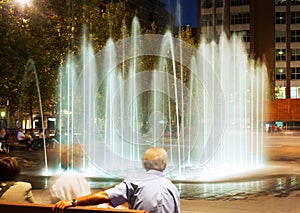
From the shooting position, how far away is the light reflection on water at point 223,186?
34.6 feet

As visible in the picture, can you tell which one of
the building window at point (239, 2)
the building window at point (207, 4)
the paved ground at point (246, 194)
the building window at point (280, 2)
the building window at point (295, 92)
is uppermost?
the building window at point (207, 4)

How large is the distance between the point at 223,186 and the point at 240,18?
224 feet

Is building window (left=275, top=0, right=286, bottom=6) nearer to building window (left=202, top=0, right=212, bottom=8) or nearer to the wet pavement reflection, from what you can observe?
building window (left=202, top=0, right=212, bottom=8)

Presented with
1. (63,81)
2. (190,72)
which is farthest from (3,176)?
(190,72)

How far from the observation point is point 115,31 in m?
30.9

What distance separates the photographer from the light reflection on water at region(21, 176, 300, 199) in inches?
416

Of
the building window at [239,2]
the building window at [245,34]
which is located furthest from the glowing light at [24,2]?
the building window at [239,2]

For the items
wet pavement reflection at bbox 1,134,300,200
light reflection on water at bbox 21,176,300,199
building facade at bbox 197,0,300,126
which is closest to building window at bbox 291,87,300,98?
building facade at bbox 197,0,300,126

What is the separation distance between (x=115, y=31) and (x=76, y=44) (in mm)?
5499

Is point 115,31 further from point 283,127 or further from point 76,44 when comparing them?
point 283,127

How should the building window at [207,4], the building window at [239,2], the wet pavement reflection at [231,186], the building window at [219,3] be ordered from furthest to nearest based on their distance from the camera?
the building window at [207,4] → the building window at [219,3] → the building window at [239,2] → the wet pavement reflection at [231,186]

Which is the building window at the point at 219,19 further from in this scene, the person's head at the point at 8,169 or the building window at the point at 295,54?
the person's head at the point at 8,169

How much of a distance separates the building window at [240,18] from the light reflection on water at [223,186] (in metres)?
66.1

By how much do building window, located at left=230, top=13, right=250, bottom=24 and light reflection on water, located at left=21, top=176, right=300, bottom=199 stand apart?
217 ft
